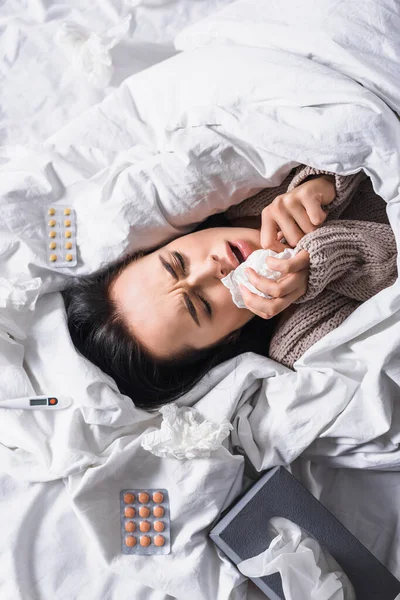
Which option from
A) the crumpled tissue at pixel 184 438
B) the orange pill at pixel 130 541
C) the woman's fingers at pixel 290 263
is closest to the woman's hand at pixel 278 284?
the woman's fingers at pixel 290 263

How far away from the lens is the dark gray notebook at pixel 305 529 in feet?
3.85

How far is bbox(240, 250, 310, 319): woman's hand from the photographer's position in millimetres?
1170

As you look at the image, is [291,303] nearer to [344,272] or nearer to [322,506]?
[344,272]

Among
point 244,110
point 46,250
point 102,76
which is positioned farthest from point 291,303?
point 102,76

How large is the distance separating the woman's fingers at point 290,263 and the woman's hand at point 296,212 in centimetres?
6

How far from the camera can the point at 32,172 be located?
1.32 meters

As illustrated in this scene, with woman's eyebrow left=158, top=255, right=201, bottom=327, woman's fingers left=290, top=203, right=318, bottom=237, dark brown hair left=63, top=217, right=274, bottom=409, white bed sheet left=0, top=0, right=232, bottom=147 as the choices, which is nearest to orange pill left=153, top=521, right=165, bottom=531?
dark brown hair left=63, top=217, right=274, bottom=409

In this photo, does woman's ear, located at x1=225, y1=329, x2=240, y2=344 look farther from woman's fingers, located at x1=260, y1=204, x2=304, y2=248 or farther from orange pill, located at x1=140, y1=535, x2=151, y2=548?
orange pill, located at x1=140, y1=535, x2=151, y2=548

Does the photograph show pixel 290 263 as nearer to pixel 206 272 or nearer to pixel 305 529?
pixel 206 272

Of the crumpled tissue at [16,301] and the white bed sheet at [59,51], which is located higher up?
the white bed sheet at [59,51]

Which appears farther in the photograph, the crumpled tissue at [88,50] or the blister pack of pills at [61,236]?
the crumpled tissue at [88,50]

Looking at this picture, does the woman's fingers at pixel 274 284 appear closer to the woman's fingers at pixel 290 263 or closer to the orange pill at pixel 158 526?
the woman's fingers at pixel 290 263

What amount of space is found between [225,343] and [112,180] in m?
0.37

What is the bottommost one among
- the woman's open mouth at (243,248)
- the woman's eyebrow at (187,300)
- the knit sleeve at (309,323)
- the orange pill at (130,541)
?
the orange pill at (130,541)
